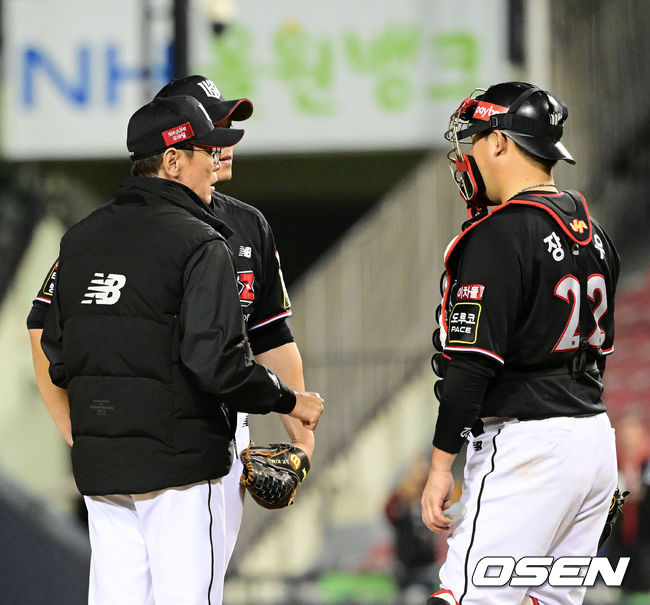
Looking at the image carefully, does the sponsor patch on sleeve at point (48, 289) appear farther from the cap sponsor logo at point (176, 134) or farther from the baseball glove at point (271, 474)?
the baseball glove at point (271, 474)

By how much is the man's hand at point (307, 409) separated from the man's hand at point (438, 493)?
0.40m

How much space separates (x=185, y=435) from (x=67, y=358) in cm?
42

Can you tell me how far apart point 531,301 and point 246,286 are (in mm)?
1054

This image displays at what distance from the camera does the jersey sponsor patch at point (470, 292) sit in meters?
3.46

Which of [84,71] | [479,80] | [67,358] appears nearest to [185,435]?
[67,358]

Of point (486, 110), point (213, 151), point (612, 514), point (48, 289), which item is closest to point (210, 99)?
point (213, 151)

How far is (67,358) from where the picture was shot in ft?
11.6

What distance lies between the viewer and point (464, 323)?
3490 millimetres

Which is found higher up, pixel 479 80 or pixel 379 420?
pixel 479 80

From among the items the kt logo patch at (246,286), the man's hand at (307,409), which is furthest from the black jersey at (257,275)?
the man's hand at (307,409)

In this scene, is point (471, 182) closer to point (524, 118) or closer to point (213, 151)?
point (524, 118)

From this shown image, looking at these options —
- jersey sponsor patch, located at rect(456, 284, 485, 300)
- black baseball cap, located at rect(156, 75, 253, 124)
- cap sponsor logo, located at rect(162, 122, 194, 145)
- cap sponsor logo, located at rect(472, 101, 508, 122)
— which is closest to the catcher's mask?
cap sponsor logo, located at rect(472, 101, 508, 122)

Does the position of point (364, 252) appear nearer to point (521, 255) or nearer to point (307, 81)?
point (307, 81)

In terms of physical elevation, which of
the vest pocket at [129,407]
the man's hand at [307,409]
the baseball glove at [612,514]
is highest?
the vest pocket at [129,407]
